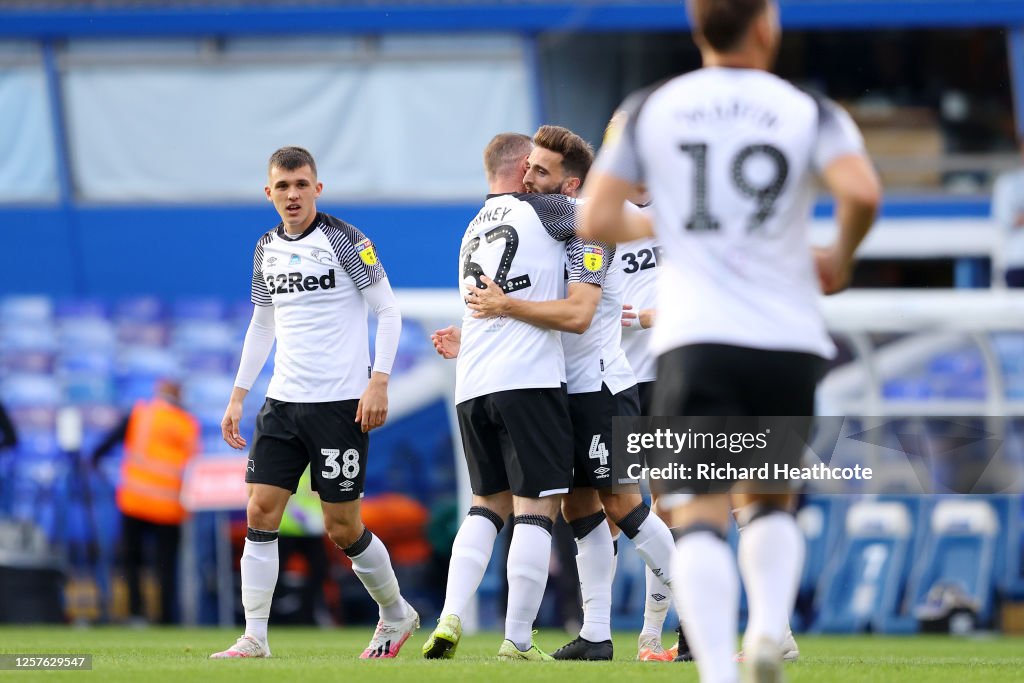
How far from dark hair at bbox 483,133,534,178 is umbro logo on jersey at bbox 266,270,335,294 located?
3.19 feet

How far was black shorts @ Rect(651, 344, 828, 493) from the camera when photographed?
162 inches

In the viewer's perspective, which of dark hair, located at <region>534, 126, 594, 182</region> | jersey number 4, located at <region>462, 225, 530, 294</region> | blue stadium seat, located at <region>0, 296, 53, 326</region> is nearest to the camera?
jersey number 4, located at <region>462, 225, 530, 294</region>

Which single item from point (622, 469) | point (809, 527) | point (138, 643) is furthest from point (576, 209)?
point (809, 527)

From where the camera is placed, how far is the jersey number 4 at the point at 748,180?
4184mm

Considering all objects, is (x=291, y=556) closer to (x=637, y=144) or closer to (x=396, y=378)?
(x=396, y=378)

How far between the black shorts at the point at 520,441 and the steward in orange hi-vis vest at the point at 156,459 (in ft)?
26.9

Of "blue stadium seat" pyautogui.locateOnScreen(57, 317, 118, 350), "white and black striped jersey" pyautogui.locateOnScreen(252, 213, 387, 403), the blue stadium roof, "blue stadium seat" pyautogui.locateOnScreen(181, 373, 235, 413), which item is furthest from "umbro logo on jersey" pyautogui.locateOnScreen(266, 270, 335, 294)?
the blue stadium roof

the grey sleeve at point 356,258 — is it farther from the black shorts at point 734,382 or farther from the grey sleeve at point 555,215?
the black shorts at point 734,382

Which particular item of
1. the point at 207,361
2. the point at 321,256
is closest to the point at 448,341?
the point at 321,256

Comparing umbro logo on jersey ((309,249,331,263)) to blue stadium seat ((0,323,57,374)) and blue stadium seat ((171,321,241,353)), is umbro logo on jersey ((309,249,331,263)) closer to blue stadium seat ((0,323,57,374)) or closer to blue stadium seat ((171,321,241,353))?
blue stadium seat ((171,321,241,353))

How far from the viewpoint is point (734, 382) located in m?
4.12

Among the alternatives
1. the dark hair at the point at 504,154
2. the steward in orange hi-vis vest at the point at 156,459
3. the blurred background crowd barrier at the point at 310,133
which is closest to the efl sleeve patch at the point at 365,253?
the dark hair at the point at 504,154

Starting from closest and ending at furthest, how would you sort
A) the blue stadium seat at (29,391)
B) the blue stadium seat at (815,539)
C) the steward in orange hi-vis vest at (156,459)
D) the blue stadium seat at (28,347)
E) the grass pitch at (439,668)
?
the grass pitch at (439,668) → the blue stadium seat at (815,539) → the steward in orange hi-vis vest at (156,459) → the blue stadium seat at (29,391) → the blue stadium seat at (28,347)

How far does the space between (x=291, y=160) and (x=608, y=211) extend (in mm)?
3264
